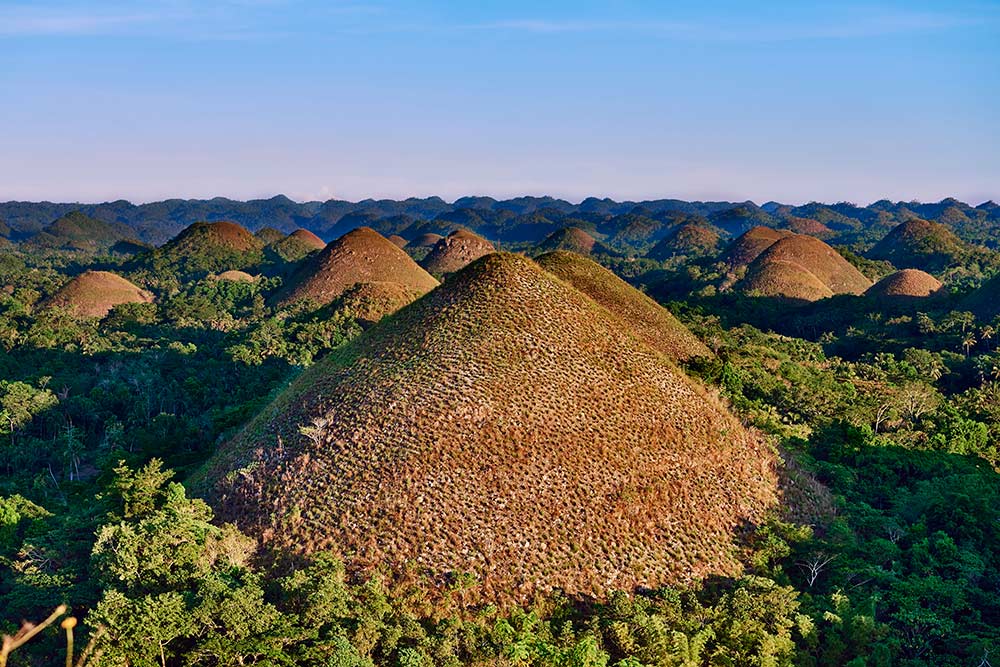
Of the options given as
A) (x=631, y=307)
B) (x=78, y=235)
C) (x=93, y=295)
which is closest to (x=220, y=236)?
(x=93, y=295)

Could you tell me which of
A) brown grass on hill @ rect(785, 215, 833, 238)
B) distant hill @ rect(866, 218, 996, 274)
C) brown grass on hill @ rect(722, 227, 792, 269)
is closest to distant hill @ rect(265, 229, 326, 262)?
brown grass on hill @ rect(722, 227, 792, 269)

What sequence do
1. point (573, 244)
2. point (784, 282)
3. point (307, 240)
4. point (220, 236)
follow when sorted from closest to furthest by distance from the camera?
point (784, 282) → point (220, 236) → point (307, 240) → point (573, 244)

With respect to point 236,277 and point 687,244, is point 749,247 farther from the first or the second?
point 236,277

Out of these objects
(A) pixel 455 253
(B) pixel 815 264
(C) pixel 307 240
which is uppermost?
(C) pixel 307 240

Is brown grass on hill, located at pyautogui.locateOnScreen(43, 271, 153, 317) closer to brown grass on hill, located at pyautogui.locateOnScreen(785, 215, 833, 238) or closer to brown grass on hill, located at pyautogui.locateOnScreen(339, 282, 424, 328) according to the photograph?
brown grass on hill, located at pyautogui.locateOnScreen(339, 282, 424, 328)

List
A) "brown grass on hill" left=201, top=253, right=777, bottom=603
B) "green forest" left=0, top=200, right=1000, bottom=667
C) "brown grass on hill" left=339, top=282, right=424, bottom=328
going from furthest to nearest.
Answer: "brown grass on hill" left=339, top=282, right=424, bottom=328 < "brown grass on hill" left=201, top=253, right=777, bottom=603 < "green forest" left=0, top=200, right=1000, bottom=667

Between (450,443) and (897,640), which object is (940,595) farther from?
(450,443)

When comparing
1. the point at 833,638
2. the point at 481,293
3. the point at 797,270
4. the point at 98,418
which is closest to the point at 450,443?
the point at 481,293
